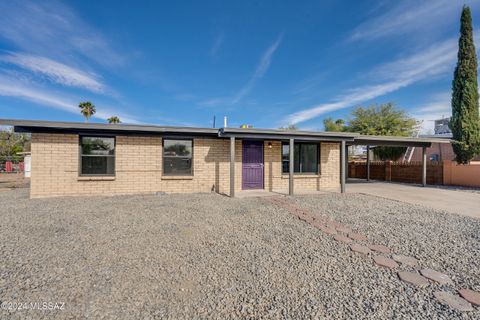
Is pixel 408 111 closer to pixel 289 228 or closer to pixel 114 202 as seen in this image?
pixel 289 228

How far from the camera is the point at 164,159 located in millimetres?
8953

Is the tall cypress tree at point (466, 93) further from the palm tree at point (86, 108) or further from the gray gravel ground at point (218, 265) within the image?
the palm tree at point (86, 108)

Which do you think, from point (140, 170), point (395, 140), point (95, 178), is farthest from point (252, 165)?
point (395, 140)

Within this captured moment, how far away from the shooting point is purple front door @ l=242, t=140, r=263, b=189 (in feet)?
32.1

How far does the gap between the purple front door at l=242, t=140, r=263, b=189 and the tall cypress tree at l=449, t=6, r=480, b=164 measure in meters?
11.5

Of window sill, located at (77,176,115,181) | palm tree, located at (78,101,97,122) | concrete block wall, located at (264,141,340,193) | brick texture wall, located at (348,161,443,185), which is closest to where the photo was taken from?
window sill, located at (77,176,115,181)

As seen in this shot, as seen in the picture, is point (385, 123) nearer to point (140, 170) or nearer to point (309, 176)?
point (309, 176)

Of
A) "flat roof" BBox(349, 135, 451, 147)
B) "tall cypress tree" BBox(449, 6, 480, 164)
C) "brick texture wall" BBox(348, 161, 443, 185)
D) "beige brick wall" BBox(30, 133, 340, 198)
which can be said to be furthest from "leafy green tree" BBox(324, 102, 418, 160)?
"beige brick wall" BBox(30, 133, 340, 198)

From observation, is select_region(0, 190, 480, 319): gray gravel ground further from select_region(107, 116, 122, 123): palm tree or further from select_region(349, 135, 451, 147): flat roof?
select_region(107, 116, 122, 123): palm tree

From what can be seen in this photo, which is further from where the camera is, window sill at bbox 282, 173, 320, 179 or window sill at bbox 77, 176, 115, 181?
window sill at bbox 282, 173, 320, 179

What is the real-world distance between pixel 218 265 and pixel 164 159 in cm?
675

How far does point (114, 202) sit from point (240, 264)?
18.5 feet

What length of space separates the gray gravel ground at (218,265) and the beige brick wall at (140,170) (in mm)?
2623

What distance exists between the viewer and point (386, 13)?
883cm
